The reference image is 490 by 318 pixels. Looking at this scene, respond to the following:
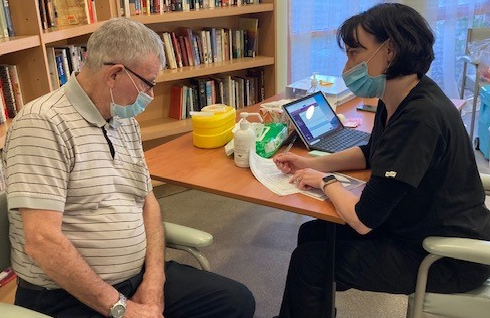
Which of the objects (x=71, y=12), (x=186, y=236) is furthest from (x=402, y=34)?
(x=71, y=12)

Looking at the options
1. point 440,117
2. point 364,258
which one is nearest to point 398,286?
point 364,258

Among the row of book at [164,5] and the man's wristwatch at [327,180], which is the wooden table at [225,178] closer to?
the man's wristwatch at [327,180]

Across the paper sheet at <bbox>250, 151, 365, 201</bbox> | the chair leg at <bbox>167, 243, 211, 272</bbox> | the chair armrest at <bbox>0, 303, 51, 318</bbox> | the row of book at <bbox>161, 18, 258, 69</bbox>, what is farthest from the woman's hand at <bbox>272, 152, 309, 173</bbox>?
the row of book at <bbox>161, 18, 258, 69</bbox>

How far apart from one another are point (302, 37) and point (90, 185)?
2.80m

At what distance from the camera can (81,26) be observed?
7.97 ft

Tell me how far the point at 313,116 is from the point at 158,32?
153 centimetres

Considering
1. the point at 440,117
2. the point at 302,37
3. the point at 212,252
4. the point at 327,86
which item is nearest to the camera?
the point at 440,117

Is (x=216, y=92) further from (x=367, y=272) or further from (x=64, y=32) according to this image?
(x=367, y=272)

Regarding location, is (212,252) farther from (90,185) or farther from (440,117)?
(440,117)

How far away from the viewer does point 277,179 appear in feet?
5.49

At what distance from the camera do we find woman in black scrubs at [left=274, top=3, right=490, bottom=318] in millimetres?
1324

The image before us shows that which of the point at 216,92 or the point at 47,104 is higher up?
the point at 47,104

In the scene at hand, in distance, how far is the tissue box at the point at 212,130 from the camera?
1907 millimetres

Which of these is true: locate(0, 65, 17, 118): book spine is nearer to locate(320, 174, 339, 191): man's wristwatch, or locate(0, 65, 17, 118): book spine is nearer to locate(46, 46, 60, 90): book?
locate(46, 46, 60, 90): book
